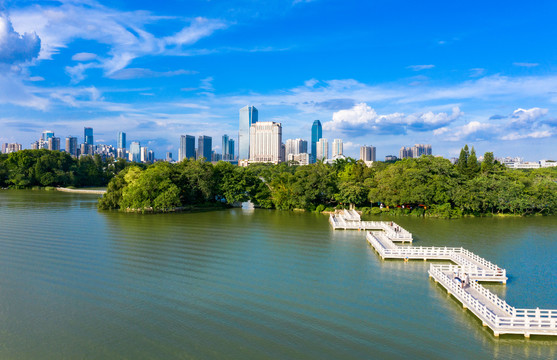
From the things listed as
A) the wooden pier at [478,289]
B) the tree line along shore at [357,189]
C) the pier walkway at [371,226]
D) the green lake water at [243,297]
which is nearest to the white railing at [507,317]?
the wooden pier at [478,289]

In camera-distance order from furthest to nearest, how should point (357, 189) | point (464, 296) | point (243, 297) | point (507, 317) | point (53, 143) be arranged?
point (53, 143), point (357, 189), point (243, 297), point (464, 296), point (507, 317)

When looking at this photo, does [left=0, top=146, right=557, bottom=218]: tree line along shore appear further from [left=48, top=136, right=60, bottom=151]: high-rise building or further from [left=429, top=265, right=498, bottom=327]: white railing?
[left=48, top=136, right=60, bottom=151]: high-rise building

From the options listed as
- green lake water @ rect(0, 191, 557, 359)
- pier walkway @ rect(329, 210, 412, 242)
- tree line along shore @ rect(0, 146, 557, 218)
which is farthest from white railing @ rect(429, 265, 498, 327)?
tree line along shore @ rect(0, 146, 557, 218)

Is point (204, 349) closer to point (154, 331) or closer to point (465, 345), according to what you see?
point (154, 331)

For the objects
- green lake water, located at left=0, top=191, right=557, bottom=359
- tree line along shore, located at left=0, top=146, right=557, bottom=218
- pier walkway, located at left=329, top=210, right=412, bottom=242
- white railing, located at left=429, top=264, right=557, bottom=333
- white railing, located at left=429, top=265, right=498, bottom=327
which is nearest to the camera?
green lake water, located at left=0, top=191, right=557, bottom=359

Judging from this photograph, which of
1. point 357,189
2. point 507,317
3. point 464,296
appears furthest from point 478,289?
point 357,189

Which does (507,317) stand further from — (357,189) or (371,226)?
(357,189)
